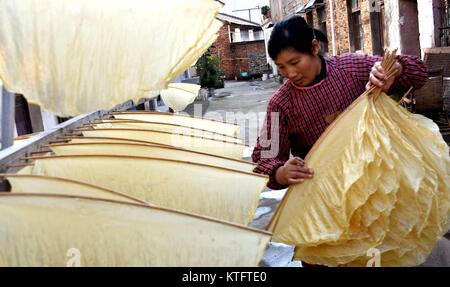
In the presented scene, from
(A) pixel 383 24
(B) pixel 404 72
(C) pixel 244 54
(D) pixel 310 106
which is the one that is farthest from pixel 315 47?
(C) pixel 244 54

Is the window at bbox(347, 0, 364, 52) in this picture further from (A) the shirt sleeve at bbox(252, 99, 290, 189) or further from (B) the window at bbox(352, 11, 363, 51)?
(A) the shirt sleeve at bbox(252, 99, 290, 189)

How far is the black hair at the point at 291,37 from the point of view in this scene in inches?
73.4

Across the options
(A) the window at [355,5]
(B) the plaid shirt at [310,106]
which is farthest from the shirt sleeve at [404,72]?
(A) the window at [355,5]

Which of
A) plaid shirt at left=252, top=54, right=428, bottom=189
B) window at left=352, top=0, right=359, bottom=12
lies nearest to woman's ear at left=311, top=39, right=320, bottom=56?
plaid shirt at left=252, top=54, right=428, bottom=189

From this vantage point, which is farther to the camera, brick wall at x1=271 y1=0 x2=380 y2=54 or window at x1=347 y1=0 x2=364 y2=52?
window at x1=347 y1=0 x2=364 y2=52

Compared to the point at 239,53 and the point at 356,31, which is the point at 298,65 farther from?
the point at 239,53

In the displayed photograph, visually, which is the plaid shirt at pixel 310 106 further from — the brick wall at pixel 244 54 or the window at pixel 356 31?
the brick wall at pixel 244 54

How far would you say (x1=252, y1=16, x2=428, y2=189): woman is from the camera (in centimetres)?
187

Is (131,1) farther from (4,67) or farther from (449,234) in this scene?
(449,234)

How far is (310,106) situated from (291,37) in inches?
13.2

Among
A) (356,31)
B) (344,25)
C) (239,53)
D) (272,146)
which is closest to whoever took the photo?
(272,146)

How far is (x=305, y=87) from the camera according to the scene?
201 centimetres

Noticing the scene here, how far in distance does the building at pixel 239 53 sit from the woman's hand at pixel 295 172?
2880 cm

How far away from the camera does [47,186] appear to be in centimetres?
145
